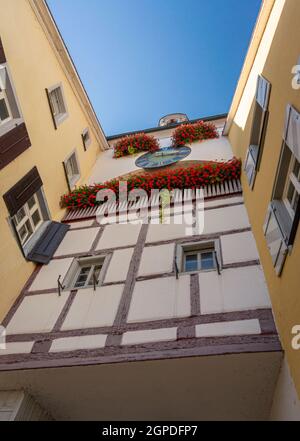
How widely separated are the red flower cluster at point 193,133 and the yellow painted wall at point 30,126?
321cm

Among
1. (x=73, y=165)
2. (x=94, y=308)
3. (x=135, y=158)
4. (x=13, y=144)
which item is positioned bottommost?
(x=94, y=308)

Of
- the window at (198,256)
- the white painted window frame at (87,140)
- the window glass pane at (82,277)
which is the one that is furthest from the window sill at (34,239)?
the white painted window frame at (87,140)

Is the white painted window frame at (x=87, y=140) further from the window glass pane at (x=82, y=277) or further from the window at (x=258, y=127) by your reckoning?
the window at (x=258, y=127)

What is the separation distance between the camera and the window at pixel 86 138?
418 inches

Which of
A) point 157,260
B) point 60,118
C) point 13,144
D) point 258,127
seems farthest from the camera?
point 60,118

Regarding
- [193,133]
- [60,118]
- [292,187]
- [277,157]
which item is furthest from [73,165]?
[292,187]

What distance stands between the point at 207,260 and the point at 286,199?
5.95ft

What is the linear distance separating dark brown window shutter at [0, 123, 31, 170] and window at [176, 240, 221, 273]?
3.48 m

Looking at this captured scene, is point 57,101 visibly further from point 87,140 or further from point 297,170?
point 297,170

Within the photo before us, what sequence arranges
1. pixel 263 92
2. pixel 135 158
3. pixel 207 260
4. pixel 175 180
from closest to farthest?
1. pixel 263 92
2. pixel 207 260
3. pixel 175 180
4. pixel 135 158

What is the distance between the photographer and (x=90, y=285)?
579cm

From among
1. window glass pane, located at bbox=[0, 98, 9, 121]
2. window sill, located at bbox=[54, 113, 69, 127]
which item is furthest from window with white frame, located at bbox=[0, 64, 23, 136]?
window sill, located at bbox=[54, 113, 69, 127]

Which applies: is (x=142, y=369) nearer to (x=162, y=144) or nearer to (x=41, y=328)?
(x=41, y=328)

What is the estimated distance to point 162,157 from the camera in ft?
33.3
